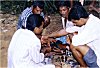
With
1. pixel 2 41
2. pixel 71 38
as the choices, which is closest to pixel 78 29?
pixel 71 38

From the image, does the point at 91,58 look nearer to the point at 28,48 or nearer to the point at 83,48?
the point at 83,48

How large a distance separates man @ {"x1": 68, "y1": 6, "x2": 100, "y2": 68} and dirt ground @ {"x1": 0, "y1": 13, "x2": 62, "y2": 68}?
1.48 m

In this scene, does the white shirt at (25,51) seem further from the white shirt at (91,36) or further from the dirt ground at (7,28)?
the dirt ground at (7,28)

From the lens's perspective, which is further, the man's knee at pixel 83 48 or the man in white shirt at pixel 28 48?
the man's knee at pixel 83 48

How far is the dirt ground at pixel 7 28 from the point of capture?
5.33 metres

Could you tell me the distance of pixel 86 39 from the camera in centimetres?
390

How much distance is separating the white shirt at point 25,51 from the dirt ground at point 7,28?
1411 mm

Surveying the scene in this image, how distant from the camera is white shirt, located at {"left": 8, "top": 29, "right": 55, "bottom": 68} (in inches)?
136

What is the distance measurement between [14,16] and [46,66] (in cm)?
406

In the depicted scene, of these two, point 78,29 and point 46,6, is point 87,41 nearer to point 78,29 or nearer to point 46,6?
point 78,29

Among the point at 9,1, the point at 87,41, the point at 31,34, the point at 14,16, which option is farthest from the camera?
the point at 9,1

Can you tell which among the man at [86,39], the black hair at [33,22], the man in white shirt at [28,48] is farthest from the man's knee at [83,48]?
the black hair at [33,22]

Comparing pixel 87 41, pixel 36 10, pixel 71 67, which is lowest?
pixel 71 67

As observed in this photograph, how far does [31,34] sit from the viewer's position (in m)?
3.53
